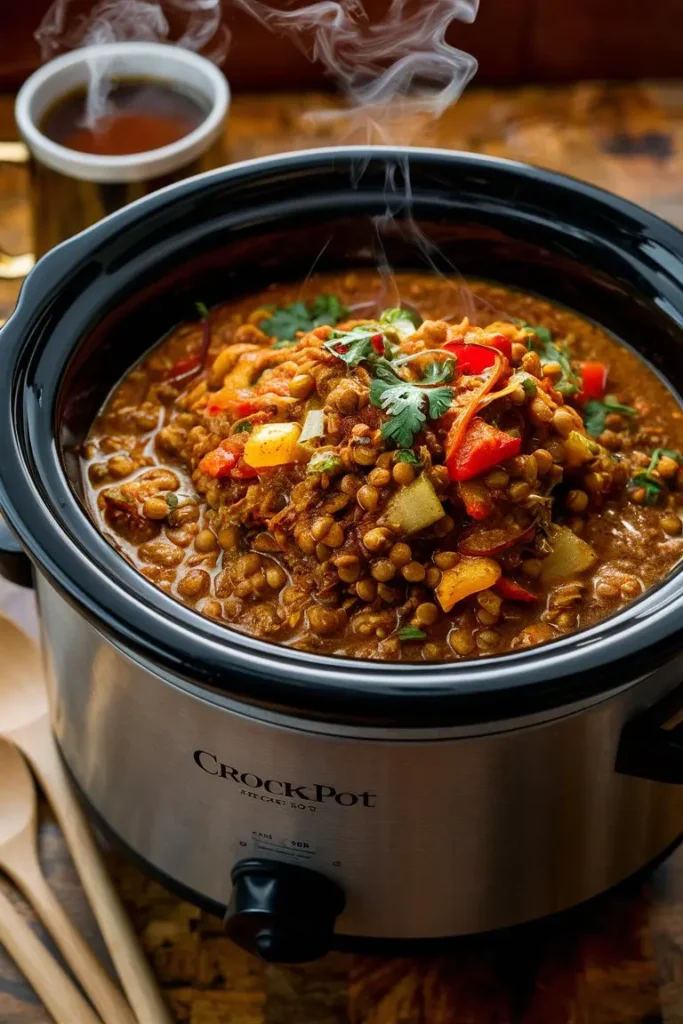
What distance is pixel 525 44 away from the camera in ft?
15.4

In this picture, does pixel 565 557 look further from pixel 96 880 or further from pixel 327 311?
pixel 96 880

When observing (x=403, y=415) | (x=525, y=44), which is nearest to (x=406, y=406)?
(x=403, y=415)

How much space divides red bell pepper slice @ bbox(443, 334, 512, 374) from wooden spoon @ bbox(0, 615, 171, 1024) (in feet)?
4.06

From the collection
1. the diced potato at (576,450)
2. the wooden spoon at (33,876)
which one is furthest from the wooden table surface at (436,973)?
the diced potato at (576,450)

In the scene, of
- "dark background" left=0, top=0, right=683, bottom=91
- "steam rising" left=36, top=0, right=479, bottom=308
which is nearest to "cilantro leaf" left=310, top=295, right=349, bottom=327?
"steam rising" left=36, top=0, right=479, bottom=308

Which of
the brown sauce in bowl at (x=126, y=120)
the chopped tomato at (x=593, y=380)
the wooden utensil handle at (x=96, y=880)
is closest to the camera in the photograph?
the wooden utensil handle at (x=96, y=880)

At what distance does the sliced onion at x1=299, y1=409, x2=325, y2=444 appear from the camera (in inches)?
94.6

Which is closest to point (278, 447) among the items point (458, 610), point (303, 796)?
point (458, 610)

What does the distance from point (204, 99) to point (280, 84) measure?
0.92 meters

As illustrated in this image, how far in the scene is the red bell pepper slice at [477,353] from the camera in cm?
245

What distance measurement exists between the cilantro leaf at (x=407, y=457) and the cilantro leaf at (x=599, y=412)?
1.88 ft

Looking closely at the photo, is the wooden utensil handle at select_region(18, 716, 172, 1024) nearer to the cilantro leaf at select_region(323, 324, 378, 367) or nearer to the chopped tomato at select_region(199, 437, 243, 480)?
the chopped tomato at select_region(199, 437, 243, 480)

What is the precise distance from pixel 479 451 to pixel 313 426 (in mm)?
343

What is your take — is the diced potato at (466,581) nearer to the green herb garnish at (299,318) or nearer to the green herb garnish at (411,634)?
the green herb garnish at (411,634)
